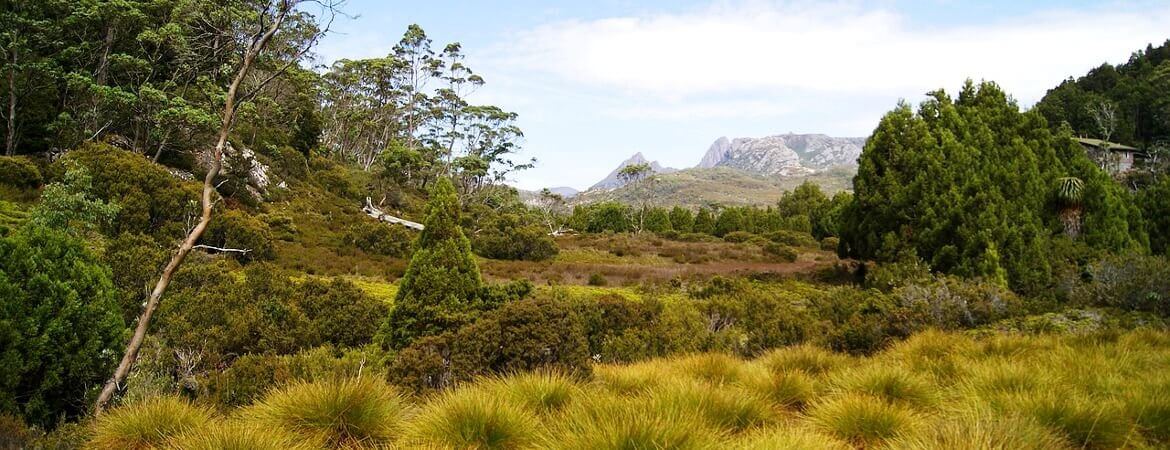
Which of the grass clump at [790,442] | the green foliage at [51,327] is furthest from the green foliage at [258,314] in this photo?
the grass clump at [790,442]

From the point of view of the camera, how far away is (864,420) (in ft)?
13.5

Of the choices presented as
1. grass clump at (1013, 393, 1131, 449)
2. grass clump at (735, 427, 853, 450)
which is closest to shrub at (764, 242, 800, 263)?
grass clump at (1013, 393, 1131, 449)

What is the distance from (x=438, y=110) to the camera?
155ft

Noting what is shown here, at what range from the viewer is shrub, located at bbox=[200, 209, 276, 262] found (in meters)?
15.3

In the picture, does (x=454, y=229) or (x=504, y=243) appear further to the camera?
(x=504, y=243)

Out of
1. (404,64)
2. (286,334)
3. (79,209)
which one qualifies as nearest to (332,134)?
(404,64)

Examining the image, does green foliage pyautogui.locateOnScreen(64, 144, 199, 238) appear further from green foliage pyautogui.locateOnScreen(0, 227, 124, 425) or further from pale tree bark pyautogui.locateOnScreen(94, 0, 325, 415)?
pale tree bark pyautogui.locateOnScreen(94, 0, 325, 415)

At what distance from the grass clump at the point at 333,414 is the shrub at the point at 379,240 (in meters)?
17.6

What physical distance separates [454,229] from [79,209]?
776 centimetres

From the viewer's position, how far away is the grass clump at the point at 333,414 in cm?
401

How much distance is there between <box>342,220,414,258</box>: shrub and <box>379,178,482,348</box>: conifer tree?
13.5m

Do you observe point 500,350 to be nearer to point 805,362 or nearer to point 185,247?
point 185,247

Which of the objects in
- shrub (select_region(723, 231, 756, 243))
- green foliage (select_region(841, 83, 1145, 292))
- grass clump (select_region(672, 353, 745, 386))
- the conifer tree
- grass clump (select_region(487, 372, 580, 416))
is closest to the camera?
grass clump (select_region(487, 372, 580, 416))

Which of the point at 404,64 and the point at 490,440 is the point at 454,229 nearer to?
the point at 490,440
